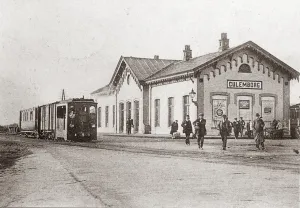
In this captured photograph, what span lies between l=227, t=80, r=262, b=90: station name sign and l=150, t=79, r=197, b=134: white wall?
7.05 feet

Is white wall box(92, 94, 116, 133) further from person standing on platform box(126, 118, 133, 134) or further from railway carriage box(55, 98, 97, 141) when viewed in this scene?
railway carriage box(55, 98, 97, 141)

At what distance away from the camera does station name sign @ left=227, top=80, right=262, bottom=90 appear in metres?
27.7

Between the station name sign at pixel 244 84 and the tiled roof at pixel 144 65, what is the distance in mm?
7627

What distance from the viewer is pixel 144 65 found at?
1422 inches

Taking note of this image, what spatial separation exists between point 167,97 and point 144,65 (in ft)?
20.4

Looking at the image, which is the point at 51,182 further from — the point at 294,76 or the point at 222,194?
the point at 294,76

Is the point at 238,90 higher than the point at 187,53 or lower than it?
lower

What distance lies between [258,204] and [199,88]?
2091 centimetres

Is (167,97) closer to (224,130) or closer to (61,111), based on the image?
(61,111)

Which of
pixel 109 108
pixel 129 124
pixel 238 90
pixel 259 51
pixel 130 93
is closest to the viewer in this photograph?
pixel 238 90

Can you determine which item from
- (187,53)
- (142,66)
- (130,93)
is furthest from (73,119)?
(187,53)

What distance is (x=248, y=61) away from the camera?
92.5 feet

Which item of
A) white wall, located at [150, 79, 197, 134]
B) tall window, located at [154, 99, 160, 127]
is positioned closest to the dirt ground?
white wall, located at [150, 79, 197, 134]

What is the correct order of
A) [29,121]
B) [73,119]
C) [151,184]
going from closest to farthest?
[151,184] → [73,119] → [29,121]
